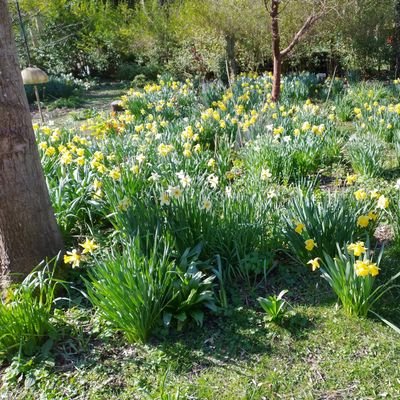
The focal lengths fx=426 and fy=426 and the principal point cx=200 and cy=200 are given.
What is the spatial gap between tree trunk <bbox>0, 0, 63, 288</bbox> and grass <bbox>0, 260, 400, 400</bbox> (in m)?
0.51

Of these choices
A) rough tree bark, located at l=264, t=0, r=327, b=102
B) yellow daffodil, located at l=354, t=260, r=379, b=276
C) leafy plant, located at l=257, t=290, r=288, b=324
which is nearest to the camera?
yellow daffodil, located at l=354, t=260, r=379, b=276

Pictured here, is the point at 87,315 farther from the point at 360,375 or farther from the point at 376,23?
the point at 376,23

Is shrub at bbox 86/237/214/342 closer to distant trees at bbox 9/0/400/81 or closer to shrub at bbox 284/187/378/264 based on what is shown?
shrub at bbox 284/187/378/264

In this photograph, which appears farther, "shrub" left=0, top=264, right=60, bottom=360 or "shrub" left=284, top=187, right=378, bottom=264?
"shrub" left=284, top=187, right=378, bottom=264

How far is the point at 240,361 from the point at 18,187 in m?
1.60

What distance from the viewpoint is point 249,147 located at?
4648 millimetres

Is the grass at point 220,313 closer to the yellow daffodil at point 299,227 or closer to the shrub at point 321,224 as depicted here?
the shrub at point 321,224

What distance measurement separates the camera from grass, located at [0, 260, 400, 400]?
2012 millimetres

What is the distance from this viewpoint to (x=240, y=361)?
220 cm

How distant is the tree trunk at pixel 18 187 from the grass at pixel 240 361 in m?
0.51

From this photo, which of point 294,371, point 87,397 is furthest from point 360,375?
point 87,397

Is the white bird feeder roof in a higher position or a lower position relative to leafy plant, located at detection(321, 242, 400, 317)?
higher

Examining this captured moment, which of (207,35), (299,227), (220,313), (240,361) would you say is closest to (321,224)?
(299,227)

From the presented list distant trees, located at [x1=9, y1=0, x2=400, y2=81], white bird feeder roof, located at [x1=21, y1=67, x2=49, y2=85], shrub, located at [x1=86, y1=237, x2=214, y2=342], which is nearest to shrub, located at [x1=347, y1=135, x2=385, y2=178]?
shrub, located at [x1=86, y1=237, x2=214, y2=342]
